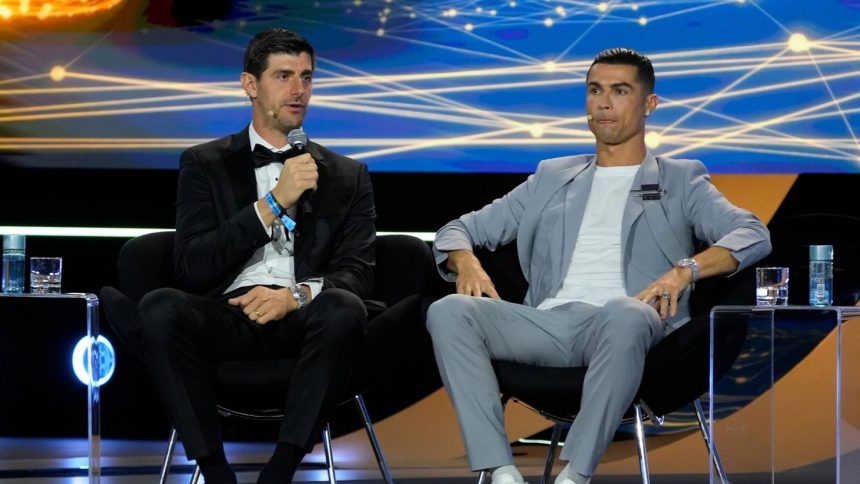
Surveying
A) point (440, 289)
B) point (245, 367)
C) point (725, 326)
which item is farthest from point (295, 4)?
point (725, 326)

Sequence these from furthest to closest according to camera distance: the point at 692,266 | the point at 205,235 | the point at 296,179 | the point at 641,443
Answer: the point at 205,235 < the point at 296,179 < the point at 692,266 < the point at 641,443

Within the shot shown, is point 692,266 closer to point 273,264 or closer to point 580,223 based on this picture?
point 580,223

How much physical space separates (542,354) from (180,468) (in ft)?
6.44

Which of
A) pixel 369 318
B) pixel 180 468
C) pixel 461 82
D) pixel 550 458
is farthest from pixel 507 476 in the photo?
pixel 461 82

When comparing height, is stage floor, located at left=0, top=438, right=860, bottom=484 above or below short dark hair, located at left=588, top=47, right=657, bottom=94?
below

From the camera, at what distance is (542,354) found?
10.8ft

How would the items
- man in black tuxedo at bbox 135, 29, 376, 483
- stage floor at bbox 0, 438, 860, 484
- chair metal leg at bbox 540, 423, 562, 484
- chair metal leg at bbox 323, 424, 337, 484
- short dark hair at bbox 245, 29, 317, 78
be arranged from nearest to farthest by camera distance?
1. man in black tuxedo at bbox 135, 29, 376, 483
2. chair metal leg at bbox 323, 424, 337, 484
3. chair metal leg at bbox 540, 423, 562, 484
4. short dark hair at bbox 245, 29, 317, 78
5. stage floor at bbox 0, 438, 860, 484

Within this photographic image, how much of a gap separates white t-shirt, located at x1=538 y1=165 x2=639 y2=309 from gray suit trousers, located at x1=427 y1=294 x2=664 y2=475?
0.44 feet

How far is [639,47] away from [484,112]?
0.68m

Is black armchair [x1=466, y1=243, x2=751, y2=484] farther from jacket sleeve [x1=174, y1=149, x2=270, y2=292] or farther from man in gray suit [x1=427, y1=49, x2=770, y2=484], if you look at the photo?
jacket sleeve [x1=174, y1=149, x2=270, y2=292]

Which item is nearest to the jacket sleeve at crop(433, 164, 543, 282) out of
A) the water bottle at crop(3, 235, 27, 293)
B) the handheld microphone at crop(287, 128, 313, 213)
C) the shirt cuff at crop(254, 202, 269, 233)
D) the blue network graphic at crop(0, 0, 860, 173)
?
the handheld microphone at crop(287, 128, 313, 213)

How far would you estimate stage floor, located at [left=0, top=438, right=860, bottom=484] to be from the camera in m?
4.33

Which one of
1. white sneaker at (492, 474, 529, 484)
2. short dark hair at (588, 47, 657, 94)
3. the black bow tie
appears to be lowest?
white sneaker at (492, 474, 529, 484)

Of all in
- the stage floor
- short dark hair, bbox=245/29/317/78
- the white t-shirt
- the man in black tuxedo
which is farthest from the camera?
the stage floor
